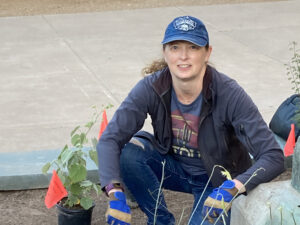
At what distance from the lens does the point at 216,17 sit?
8953mm

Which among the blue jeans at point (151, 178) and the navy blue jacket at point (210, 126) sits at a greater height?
the navy blue jacket at point (210, 126)

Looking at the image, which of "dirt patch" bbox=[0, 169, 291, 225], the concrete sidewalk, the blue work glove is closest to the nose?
the blue work glove

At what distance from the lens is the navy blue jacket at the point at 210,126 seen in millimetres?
3389

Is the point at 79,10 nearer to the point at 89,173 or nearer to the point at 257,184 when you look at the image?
the point at 89,173

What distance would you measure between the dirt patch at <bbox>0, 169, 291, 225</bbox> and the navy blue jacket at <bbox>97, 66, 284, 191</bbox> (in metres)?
0.58

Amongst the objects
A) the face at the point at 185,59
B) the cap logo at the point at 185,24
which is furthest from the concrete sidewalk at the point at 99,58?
the cap logo at the point at 185,24

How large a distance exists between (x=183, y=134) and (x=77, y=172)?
22.0 inches

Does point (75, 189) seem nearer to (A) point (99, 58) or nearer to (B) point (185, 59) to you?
(B) point (185, 59)

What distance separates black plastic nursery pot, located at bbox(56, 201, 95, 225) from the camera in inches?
148

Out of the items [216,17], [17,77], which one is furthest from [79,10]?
[17,77]

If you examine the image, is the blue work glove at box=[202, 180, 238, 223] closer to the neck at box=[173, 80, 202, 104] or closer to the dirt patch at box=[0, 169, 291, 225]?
the neck at box=[173, 80, 202, 104]

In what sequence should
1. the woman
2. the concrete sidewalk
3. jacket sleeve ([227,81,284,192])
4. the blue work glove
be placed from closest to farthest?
the blue work glove < jacket sleeve ([227,81,284,192]) < the woman < the concrete sidewalk

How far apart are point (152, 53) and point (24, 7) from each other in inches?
114

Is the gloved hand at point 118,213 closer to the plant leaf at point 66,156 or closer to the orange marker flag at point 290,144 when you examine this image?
the plant leaf at point 66,156
